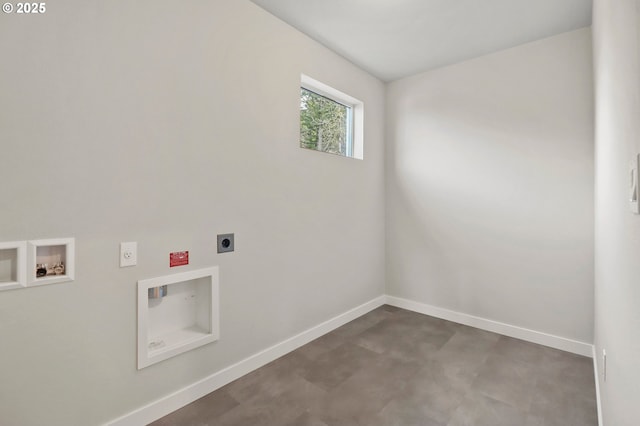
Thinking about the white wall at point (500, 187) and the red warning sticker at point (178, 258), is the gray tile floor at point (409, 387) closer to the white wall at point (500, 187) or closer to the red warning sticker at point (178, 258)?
the white wall at point (500, 187)

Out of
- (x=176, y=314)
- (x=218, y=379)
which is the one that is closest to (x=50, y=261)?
(x=176, y=314)

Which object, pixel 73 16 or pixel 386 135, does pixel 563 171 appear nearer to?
Answer: pixel 386 135

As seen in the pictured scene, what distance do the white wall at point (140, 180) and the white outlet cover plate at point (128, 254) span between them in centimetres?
3

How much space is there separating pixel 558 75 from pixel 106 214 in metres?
3.69

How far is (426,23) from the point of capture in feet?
8.68

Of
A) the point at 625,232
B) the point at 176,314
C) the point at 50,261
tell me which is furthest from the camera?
the point at 176,314

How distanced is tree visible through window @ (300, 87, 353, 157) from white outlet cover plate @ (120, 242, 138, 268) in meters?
1.66

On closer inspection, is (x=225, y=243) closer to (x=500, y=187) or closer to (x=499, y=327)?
(x=500, y=187)

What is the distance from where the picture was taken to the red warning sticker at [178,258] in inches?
76.8

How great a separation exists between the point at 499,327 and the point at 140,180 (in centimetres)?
341

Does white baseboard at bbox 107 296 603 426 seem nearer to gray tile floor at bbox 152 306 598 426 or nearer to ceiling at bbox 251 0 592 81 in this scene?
gray tile floor at bbox 152 306 598 426

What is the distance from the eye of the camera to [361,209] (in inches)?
142

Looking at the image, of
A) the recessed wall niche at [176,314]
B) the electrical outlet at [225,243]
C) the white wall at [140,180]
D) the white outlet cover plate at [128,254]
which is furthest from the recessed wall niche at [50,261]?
the electrical outlet at [225,243]

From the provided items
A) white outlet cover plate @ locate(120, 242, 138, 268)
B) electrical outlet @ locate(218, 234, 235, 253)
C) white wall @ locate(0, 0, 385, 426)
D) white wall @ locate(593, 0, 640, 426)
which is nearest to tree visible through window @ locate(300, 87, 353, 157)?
white wall @ locate(0, 0, 385, 426)
